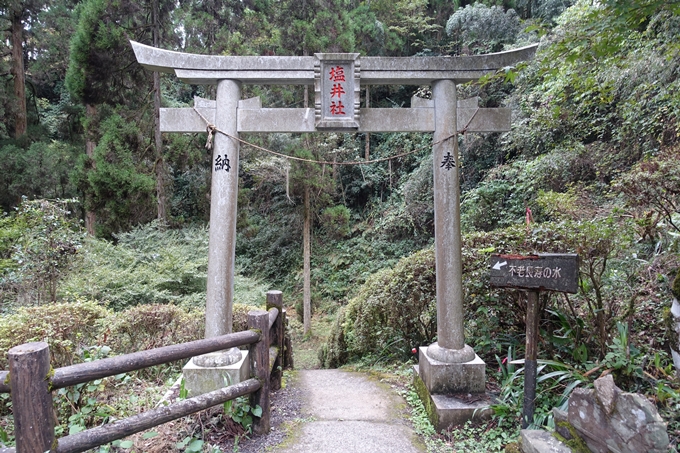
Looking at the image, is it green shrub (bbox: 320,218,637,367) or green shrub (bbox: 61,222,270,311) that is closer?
green shrub (bbox: 320,218,637,367)

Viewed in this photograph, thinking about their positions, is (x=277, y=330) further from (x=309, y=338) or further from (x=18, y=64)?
(x=18, y=64)

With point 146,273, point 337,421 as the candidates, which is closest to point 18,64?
point 146,273

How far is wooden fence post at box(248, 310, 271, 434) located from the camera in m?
2.95

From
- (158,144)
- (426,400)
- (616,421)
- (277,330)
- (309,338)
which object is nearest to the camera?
(616,421)

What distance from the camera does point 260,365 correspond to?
2.96 metres

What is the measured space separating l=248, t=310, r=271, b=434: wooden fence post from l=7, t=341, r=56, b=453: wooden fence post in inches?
54.8

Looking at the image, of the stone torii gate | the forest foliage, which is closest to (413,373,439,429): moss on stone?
the stone torii gate

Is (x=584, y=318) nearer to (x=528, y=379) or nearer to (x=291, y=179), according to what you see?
(x=528, y=379)

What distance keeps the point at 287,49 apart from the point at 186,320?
9.32m

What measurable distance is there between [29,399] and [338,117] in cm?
315

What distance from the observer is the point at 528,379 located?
2559 mm

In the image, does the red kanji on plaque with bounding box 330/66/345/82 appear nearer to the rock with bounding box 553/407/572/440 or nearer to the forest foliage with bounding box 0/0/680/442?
the forest foliage with bounding box 0/0/680/442

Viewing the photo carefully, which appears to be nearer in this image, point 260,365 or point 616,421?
point 616,421

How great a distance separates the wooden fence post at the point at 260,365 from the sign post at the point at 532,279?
71.6 inches
